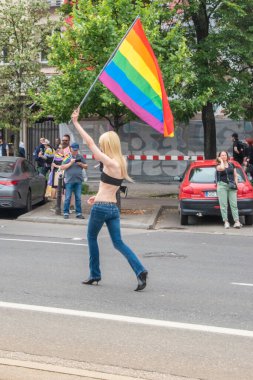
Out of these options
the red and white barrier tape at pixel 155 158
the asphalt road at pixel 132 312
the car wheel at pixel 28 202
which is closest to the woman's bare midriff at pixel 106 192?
the asphalt road at pixel 132 312

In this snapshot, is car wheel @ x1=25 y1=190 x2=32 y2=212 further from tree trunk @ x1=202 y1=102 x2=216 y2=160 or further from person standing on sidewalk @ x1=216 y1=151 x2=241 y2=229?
tree trunk @ x1=202 y1=102 x2=216 y2=160

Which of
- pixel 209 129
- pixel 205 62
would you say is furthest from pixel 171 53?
pixel 209 129

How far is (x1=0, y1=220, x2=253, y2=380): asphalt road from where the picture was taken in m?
5.43

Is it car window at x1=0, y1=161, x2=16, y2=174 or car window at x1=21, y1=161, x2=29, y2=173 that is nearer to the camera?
car window at x1=0, y1=161, x2=16, y2=174

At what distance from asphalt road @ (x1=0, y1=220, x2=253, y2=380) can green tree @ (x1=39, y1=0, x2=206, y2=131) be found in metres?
5.52

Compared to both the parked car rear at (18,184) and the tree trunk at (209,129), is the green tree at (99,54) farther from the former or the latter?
the tree trunk at (209,129)

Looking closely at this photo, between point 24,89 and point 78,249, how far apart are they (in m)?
17.2

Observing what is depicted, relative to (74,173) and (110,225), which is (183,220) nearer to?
(74,173)

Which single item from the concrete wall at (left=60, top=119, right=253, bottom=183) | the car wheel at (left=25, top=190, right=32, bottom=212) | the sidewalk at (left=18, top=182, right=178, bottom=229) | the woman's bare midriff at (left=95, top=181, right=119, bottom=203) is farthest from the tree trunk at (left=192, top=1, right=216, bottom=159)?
the woman's bare midriff at (left=95, top=181, right=119, bottom=203)

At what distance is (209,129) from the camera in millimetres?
22062

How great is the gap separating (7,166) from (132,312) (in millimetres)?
11007

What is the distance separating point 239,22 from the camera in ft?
63.9

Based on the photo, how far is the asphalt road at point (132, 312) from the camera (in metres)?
5.43

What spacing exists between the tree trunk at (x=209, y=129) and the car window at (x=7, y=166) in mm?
6669
